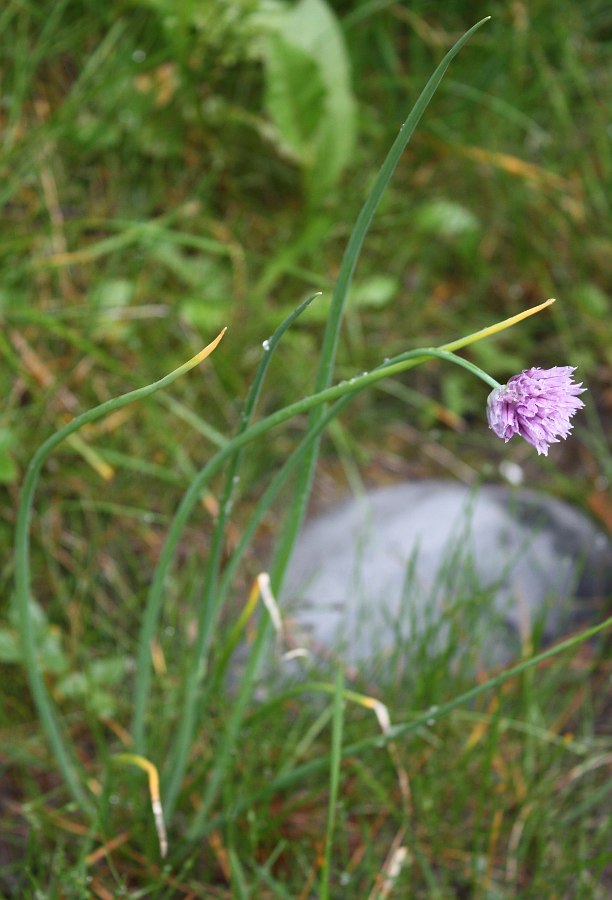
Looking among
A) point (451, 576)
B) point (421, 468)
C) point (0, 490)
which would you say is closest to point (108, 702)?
point (0, 490)

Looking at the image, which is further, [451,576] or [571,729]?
[571,729]

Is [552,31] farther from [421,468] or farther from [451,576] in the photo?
[451,576]

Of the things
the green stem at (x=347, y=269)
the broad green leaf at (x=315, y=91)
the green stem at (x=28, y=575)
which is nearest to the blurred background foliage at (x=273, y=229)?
the broad green leaf at (x=315, y=91)

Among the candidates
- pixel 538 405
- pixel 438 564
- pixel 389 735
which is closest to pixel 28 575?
pixel 389 735

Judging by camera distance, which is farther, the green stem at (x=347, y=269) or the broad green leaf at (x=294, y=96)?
the broad green leaf at (x=294, y=96)

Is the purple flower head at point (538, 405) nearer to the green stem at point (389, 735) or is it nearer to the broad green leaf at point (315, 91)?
the green stem at point (389, 735)
